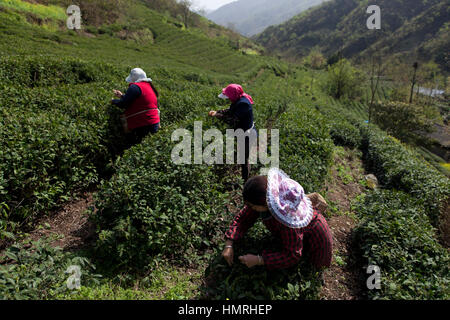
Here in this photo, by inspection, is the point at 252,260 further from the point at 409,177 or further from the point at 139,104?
the point at 409,177

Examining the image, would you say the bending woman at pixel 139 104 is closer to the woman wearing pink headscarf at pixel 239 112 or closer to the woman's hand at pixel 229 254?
the woman wearing pink headscarf at pixel 239 112

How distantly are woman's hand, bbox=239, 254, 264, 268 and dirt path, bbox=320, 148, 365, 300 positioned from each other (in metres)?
1.18

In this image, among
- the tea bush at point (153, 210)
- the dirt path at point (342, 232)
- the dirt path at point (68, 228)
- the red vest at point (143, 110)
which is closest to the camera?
the tea bush at point (153, 210)

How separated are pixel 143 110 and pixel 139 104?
139 mm

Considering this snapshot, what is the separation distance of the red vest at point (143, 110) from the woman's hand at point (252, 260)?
3.74 meters

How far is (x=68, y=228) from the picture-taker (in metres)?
3.67

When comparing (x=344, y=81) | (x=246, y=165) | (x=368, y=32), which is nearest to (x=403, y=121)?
(x=344, y=81)

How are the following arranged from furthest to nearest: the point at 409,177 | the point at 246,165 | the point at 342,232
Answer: the point at 409,177, the point at 246,165, the point at 342,232

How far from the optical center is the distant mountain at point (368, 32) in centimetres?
8812

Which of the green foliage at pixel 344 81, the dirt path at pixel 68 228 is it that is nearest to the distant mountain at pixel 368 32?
the green foliage at pixel 344 81

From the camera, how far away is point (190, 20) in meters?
69.8

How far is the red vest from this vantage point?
4918mm

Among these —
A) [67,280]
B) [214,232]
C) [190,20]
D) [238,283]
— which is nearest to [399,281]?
[238,283]

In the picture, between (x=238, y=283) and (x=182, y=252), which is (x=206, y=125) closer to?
(x=182, y=252)
